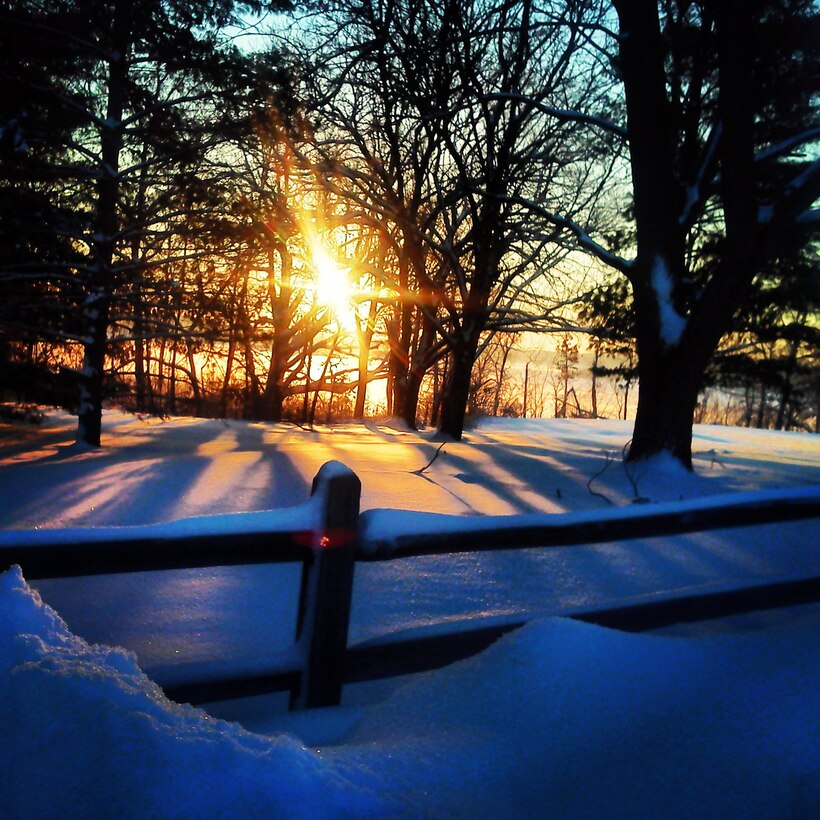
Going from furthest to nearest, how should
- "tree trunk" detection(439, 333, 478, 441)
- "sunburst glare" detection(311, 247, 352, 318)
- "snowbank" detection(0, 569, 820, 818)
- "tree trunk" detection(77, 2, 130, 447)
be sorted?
"sunburst glare" detection(311, 247, 352, 318)
"tree trunk" detection(439, 333, 478, 441)
"tree trunk" detection(77, 2, 130, 447)
"snowbank" detection(0, 569, 820, 818)

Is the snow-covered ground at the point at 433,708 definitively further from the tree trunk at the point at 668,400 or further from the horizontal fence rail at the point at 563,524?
the tree trunk at the point at 668,400

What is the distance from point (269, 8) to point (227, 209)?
324cm

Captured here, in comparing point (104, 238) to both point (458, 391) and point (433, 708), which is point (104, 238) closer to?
point (458, 391)

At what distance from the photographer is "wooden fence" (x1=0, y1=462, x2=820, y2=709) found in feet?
6.36

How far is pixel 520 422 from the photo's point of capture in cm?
2048

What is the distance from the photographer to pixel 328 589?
2209 mm

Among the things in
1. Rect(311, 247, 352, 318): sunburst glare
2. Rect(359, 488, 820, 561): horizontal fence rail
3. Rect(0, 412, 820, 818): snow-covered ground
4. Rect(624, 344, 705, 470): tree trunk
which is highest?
Rect(311, 247, 352, 318): sunburst glare

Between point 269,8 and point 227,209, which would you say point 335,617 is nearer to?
point 227,209

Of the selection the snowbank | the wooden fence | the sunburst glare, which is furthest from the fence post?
the sunburst glare

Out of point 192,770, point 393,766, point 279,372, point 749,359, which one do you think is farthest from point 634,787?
point 279,372

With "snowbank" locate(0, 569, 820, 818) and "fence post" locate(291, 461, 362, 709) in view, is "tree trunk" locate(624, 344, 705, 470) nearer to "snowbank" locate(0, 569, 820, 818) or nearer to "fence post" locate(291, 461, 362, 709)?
"snowbank" locate(0, 569, 820, 818)

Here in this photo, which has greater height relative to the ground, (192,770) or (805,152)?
(805,152)

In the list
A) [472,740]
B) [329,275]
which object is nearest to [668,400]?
[472,740]

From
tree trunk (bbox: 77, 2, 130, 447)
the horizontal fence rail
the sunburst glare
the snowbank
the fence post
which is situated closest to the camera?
the snowbank
